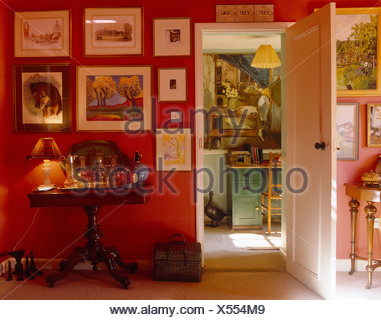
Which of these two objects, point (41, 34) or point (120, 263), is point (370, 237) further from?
point (41, 34)

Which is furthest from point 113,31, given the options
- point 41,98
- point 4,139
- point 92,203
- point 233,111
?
point 233,111

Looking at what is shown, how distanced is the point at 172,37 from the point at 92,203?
1.76 meters

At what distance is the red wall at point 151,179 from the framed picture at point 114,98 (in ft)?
0.24

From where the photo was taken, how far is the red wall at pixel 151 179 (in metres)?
3.41

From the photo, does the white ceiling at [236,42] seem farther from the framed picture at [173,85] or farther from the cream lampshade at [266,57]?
the framed picture at [173,85]

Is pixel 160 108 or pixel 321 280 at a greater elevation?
pixel 160 108

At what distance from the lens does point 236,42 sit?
17.5 ft

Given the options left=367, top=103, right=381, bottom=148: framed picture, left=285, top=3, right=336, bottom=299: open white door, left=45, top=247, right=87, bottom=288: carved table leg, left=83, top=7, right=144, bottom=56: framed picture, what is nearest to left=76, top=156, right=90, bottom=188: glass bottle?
left=45, top=247, right=87, bottom=288: carved table leg

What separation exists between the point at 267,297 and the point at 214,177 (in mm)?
2953

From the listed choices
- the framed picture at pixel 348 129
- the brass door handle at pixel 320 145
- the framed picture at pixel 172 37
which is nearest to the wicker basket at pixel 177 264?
the brass door handle at pixel 320 145

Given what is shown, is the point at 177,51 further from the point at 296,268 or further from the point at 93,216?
the point at 296,268

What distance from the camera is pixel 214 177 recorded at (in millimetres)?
5719

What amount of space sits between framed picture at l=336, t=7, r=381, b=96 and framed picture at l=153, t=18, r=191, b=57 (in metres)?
1.46

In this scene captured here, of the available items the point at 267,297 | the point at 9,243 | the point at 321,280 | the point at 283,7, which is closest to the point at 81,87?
the point at 9,243
